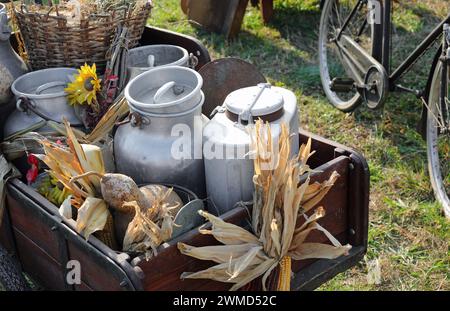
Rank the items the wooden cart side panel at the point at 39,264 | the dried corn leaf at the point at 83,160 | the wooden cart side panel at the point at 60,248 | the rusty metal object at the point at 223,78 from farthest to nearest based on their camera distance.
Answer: the rusty metal object at the point at 223,78 → the wooden cart side panel at the point at 39,264 → the dried corn leaf at the point at 83,160 → the wooden cart side panel at the point at 60,248

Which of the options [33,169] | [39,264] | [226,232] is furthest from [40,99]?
[226,232]

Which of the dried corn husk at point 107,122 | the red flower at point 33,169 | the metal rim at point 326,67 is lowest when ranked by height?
→ the metal rim at point 326,67

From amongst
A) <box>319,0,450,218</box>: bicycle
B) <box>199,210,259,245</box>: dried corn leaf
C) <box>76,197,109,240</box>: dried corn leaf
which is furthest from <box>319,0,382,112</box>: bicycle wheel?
<box>76,197,109,240</box>: dried corn leaf

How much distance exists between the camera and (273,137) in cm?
174

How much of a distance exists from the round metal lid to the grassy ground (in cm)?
120

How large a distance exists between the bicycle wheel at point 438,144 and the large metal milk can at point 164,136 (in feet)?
5.22

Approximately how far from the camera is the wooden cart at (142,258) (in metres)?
1.50

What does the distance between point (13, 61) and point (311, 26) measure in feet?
11.5

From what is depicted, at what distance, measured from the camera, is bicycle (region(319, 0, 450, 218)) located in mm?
→ 3033

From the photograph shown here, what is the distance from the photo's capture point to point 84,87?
6.71 ft

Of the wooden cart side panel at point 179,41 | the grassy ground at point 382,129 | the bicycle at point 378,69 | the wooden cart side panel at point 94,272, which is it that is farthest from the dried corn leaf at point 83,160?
the bicycle at point 378,69

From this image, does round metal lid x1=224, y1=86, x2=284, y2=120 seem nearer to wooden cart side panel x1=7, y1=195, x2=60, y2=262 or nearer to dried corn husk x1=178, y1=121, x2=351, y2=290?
dried corn husk x1=178, y1=121, x2=351, y2=290

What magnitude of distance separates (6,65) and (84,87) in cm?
37

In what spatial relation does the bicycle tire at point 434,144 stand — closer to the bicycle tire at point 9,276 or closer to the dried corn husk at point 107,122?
the dried corn husk at point 107,122
